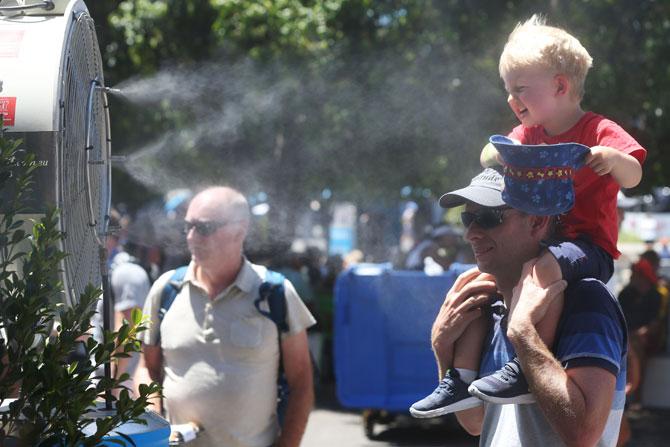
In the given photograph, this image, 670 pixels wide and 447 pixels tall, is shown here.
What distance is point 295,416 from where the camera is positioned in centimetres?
404

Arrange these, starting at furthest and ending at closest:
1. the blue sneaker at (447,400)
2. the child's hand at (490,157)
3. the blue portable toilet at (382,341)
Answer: the blue portable toilet at (382,341), the child's hand at (490,157), the blue sneaker at (447,400)

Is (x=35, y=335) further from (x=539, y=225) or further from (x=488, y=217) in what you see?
(x=539, y=225)

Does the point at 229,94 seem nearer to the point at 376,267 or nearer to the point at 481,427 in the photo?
the point at 376,267

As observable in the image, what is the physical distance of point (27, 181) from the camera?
2.11 meters

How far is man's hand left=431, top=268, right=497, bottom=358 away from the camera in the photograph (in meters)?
2.75

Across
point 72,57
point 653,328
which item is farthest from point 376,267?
point 72,57

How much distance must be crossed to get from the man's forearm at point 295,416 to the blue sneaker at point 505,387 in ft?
5.33

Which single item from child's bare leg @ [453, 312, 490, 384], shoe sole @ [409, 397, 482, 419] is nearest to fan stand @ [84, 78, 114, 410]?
shoe sole @ [409, 397, 482, 419]

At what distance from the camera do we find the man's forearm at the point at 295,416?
4020 mm

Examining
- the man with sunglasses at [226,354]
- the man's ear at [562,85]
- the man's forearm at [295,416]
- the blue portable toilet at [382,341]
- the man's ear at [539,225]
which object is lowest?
the blue portable toilet at [382,341]

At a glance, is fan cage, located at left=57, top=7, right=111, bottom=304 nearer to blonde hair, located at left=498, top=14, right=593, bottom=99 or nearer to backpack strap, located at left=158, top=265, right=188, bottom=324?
blonde hair, located at left=498, top=14, right=593, bottom=99

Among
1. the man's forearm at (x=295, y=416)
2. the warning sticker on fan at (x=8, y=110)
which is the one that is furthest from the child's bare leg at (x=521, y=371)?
the man's forearm at (x=295, y=416)

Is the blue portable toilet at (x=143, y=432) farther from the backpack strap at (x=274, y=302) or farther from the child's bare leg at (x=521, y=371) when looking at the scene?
the backpack strap at (x=274, y=302)

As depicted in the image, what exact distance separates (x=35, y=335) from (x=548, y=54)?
55.1 inches
